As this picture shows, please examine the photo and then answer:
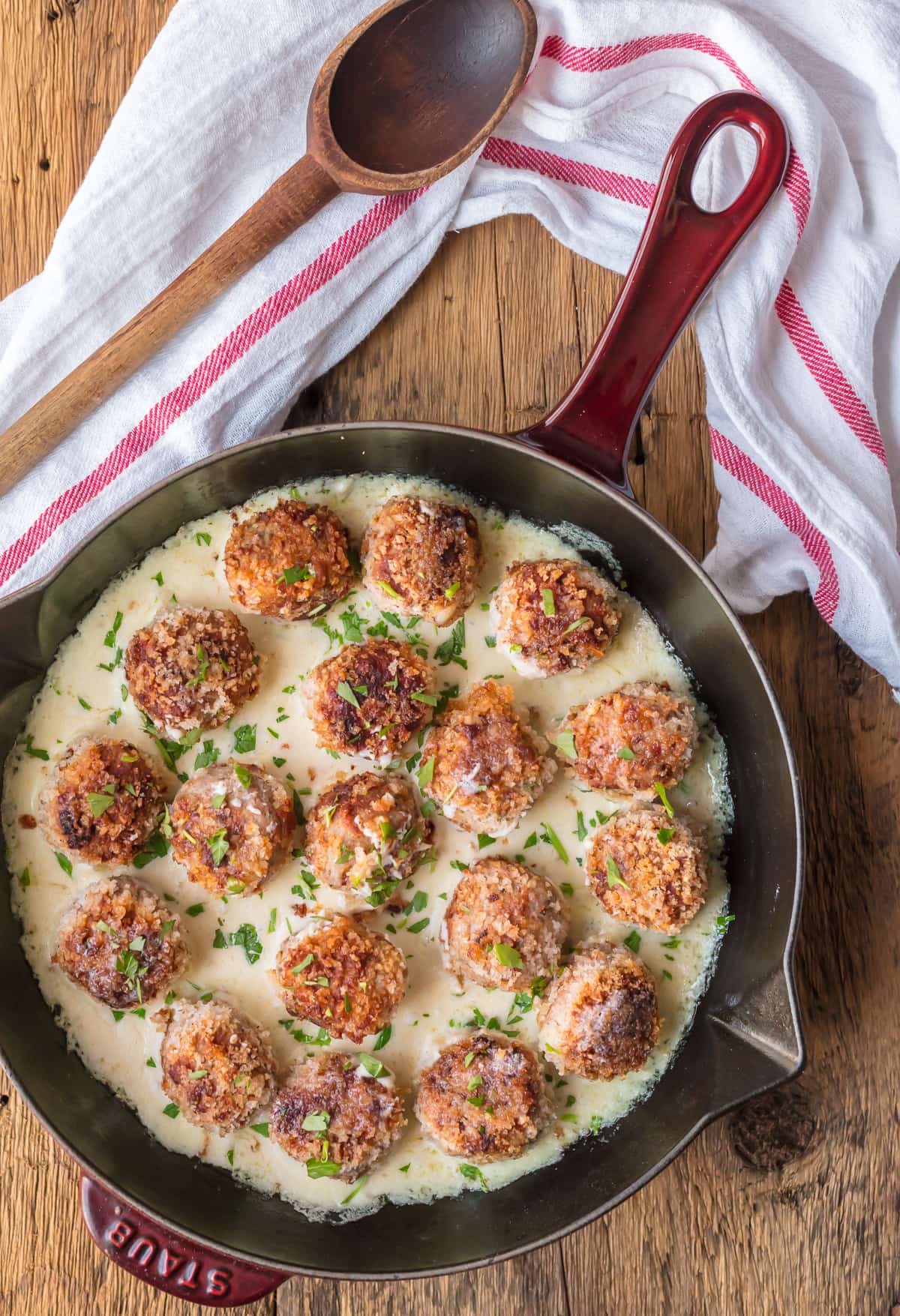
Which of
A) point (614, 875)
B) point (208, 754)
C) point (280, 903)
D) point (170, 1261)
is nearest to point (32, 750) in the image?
point (208, 754)

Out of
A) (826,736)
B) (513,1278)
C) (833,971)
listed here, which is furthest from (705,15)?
(513,1278)

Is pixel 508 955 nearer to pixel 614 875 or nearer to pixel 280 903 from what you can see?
pixel 614 875

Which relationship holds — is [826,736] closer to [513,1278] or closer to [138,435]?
[513,1278]

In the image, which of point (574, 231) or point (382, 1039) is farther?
point (574, 231)

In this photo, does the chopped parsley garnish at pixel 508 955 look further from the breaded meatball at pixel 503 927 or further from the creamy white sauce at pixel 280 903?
the creamy white sauce at pixel 280 903

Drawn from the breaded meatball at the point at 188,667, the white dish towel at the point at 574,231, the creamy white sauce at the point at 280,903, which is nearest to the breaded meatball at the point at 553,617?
the creamy white sauce at the point at 280,903

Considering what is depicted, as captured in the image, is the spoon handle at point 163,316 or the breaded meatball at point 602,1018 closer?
the breaded meatball at point 602,1018
